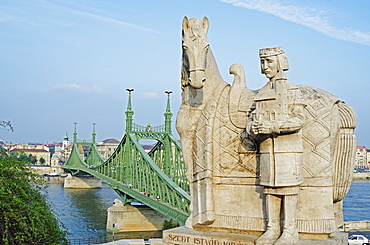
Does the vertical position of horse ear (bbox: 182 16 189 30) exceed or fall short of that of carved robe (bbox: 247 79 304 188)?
it exceeds it

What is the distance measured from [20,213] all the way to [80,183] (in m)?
49.2

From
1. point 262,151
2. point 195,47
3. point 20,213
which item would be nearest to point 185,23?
point 195,47

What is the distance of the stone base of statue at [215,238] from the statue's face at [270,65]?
1940mm

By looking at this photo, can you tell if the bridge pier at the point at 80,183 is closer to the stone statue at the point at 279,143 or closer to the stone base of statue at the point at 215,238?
the stone base of statue at the point at 215,238

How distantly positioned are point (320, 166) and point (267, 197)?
0.72 meters

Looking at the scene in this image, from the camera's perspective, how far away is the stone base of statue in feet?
16.7

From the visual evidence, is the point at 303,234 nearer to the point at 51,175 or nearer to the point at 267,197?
the point at 267,197

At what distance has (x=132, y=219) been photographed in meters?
27.1

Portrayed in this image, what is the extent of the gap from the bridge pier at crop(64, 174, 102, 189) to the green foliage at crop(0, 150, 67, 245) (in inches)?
1858

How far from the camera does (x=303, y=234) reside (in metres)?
5.18

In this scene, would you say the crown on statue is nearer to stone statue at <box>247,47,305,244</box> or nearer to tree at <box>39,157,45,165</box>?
stone statue at <box>247,47,305,244</box>

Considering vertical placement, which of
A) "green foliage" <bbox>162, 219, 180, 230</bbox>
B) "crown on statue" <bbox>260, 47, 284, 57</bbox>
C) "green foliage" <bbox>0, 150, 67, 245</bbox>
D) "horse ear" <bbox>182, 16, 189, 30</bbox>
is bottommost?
"green foliage" <bbox>162, 219, 180, 230</bbox>

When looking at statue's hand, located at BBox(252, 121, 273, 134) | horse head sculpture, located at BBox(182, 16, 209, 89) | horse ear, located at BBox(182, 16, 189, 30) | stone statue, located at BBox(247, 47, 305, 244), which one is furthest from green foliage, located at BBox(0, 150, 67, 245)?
statue's hand, located at BBox(252, 121, 273, 134)

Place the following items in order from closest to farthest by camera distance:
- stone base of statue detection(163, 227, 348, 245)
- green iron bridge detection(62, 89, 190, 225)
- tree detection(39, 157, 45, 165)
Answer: stone base of statue detection(163, 227, 348, 245) → green iron bridge detection(62, 89, 190, 225) → tree detection(39, 157, 45, 165)
